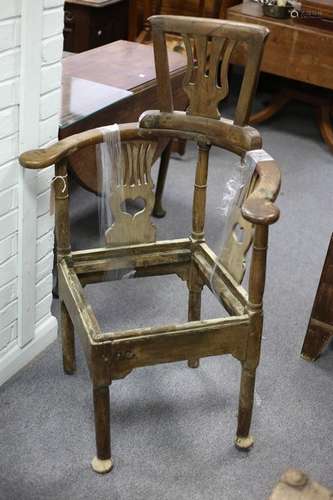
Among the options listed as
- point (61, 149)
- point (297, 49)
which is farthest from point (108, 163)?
point (297, 49)

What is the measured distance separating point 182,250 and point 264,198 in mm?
483

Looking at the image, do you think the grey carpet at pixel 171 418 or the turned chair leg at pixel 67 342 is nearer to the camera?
the grey carpet at pixel 171 418

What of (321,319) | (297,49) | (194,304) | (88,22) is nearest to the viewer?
(194,304)

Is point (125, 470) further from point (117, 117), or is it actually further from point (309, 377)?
point (117, 117)

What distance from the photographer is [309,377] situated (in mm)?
2104

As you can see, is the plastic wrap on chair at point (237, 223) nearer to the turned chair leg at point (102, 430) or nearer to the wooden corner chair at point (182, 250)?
the wooden corner chair at point (182, 250)

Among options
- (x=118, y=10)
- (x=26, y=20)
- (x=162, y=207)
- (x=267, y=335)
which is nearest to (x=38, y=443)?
(x=267, y=335)

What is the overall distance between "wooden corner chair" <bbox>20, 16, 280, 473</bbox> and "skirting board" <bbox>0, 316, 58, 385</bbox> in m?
0.16

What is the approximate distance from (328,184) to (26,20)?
2.18 meters

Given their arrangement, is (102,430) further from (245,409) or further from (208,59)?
(208,59)

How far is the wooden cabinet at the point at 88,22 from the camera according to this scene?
369 cm

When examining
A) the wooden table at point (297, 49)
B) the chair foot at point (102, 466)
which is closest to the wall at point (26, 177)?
the chair foot at point (102, 466)

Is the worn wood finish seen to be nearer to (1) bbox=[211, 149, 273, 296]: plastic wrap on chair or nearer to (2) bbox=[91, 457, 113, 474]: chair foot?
(1) bbox=[211, 149, 273, 296]: plastic wrap on chair

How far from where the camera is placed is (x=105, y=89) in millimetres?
2305
